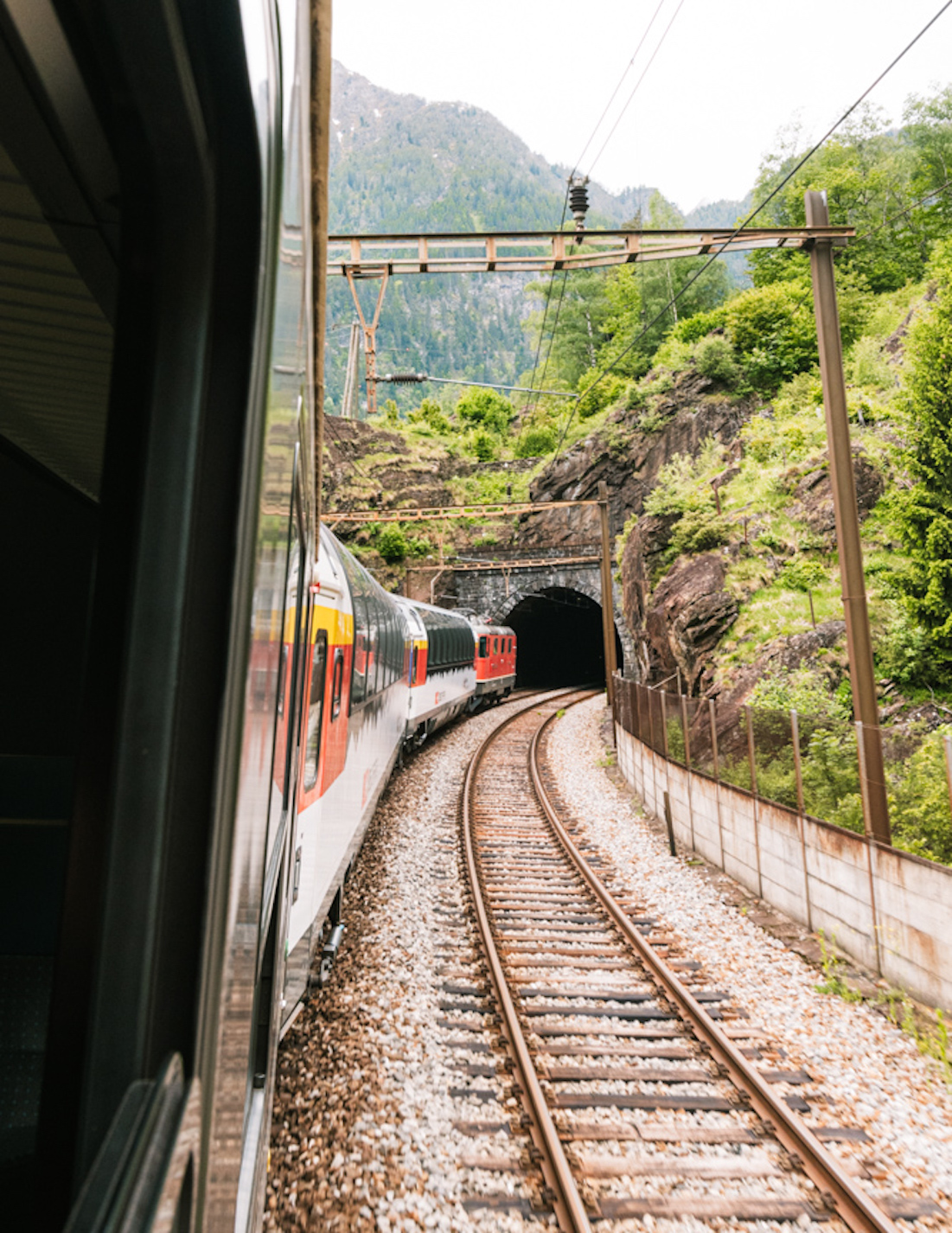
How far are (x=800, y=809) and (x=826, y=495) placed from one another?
12679 millimetres

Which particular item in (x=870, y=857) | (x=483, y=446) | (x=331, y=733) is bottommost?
(x=870, y=857)

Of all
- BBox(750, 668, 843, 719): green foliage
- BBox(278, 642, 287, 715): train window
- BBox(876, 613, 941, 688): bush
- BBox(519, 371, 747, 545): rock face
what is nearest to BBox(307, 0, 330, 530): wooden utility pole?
BBox(278, 642, 287, 715): train window

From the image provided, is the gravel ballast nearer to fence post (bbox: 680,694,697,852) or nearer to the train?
fence post (bbox: 680,694,697,852)

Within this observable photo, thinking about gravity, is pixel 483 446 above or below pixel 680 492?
above

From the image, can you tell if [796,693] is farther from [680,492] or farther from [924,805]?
[680,492]

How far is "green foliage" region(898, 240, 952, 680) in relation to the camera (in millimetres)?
13031

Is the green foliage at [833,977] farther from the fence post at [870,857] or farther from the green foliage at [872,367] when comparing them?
the green foliage at [872,367]

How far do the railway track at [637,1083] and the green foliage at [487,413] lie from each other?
60.9 meters

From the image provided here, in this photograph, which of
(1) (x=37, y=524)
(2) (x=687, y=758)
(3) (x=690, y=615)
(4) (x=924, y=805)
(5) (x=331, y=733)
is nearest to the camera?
(1) (x=37, y=524)

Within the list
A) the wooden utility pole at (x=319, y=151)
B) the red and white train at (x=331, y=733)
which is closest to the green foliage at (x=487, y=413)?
the red and white train at (x=331, y=733)

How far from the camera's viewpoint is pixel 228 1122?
129 centimetres

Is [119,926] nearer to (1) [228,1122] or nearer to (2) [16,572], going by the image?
(1) [228,1122]

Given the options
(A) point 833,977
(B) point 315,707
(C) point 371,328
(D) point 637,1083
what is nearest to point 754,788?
(A) point 833,977

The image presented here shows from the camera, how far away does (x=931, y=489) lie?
13.8 meters
